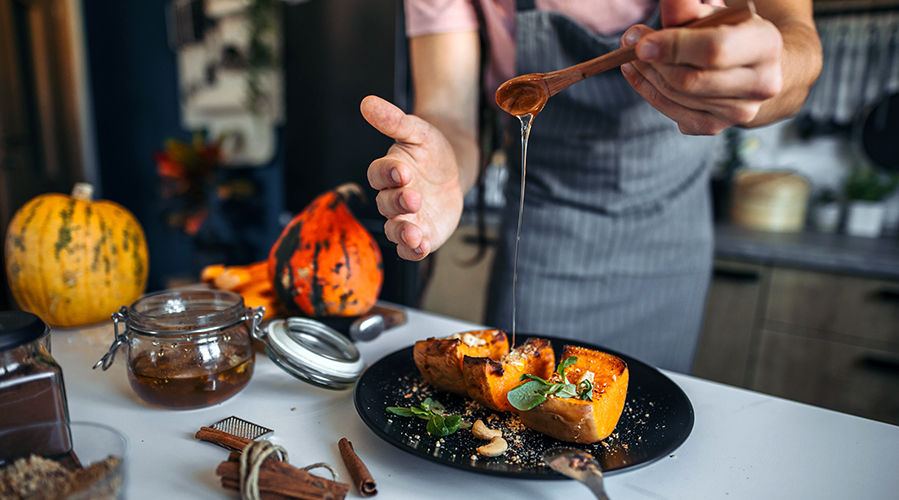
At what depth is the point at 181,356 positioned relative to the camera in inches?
26.3

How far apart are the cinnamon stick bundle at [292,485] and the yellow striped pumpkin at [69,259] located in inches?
26.3

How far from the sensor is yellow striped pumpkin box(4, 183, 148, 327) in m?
0.93

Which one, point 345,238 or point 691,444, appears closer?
point 691,444

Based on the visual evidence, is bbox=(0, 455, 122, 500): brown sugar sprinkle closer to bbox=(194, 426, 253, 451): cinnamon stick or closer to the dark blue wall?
bbox=(194, 426, 253, 451): cinnamon stick

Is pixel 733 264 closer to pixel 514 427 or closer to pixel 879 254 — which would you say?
pixel 879 254

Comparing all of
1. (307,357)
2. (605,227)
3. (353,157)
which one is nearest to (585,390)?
(307,357)

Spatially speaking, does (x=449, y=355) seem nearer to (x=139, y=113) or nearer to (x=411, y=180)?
(x=411, y=180)

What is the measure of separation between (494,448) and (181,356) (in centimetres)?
41

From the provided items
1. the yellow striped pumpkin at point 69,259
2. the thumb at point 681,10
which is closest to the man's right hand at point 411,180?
the thumb at point 681,10

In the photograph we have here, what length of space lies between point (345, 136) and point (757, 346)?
1.93 metres

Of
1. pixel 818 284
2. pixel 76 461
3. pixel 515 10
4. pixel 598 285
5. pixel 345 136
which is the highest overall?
pixel 515 10

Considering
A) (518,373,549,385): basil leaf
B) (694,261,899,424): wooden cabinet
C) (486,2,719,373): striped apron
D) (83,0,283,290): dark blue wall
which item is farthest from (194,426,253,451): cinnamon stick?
(83,0,283,290): dark blue wall

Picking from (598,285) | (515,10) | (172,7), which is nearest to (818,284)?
(598,285)

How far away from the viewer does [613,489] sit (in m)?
0.56
